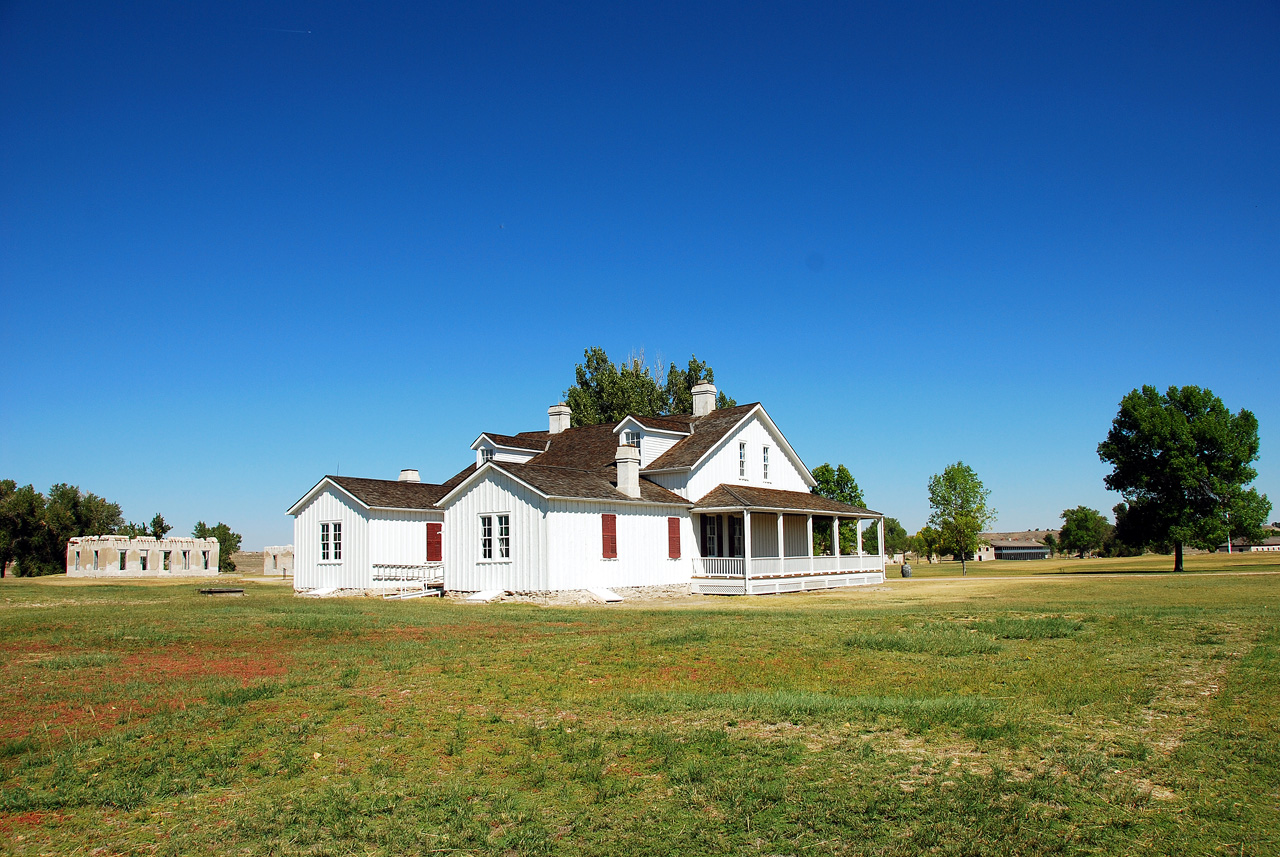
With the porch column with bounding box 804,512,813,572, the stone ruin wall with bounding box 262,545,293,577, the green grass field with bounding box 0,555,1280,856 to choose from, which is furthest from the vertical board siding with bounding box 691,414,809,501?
the stone ruin wall with bounding box 262,545,293,577

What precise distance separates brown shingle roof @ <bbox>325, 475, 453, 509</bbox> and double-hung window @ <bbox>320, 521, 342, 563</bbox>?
175 centimetres

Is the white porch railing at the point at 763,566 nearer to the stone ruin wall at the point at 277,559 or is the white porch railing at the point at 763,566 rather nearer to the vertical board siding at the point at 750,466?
the vertical board siding at the point at 750,466

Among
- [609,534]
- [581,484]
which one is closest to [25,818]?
[609,534]

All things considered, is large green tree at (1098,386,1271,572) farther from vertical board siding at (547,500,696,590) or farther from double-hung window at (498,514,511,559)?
double-hung window at (498,514,511,559)

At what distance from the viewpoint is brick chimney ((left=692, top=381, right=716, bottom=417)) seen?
4122 cm

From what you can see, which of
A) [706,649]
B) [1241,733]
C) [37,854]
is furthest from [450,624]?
[1241,733]

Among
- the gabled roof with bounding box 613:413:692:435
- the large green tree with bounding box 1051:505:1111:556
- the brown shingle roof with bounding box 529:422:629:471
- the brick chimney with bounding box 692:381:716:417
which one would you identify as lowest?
the large green tree with bounding box 1051:505:1111:556

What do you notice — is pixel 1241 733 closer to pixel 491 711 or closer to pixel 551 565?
pixel 491 711

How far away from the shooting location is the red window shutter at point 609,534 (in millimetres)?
29781

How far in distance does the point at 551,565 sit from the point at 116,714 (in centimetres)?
1928

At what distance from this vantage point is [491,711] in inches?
348

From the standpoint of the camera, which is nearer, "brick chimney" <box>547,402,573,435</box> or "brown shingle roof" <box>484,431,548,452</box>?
"brown shingle roof" <box>484,431,548,452</box>

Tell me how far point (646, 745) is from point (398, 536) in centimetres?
2964

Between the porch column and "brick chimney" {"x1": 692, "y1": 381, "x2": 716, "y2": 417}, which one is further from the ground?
"brick chimney" {"x1": 692, "y1": 381, "x2": 716, "y2": 417}
